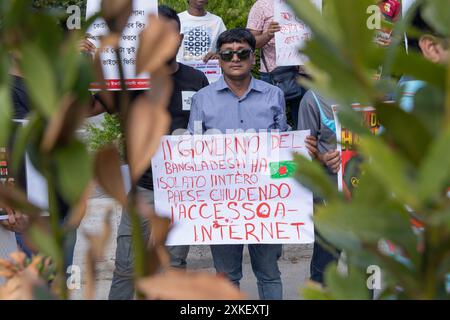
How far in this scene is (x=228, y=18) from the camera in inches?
318

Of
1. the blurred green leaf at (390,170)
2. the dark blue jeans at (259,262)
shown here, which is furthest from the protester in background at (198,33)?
the blurred green leaf at (390,170)

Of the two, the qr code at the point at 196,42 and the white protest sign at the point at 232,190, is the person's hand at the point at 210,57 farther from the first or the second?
the white protest sign at the point at 232,190

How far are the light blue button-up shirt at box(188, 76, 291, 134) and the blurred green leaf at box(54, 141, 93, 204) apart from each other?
3.99 m

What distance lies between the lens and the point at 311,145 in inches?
189

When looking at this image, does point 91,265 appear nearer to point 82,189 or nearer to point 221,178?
point 82,189

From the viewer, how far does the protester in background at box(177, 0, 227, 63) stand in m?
6.46

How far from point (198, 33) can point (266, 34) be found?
54 cm

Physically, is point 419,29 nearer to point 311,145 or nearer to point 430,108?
point 430,108

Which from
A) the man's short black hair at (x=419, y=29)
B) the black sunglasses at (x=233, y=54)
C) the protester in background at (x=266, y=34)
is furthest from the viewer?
the protester in background at (x=266, y=34)

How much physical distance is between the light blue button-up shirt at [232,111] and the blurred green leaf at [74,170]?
3985mm

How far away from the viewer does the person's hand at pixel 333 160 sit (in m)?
4.70

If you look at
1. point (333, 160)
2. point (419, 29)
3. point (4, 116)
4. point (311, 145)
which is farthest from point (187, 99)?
point (4, 116)

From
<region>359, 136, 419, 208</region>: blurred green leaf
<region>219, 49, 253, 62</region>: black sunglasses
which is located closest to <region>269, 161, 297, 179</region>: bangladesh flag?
<region>219, 49, 253, 62</region>: black sunglasses

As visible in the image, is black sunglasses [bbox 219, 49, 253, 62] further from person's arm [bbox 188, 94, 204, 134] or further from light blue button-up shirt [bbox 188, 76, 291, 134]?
person's arm [bbox 188, 94, 204, 134]
